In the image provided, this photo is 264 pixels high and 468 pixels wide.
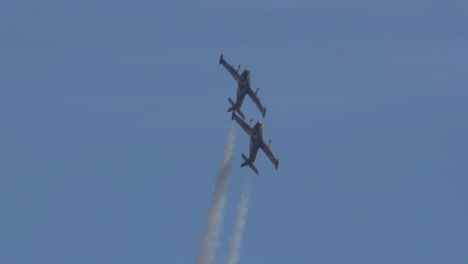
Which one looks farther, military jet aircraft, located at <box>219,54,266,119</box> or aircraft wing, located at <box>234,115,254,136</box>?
military jet aircraft, located at <box>219,54,266,119</box>

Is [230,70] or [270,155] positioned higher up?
[230,70]

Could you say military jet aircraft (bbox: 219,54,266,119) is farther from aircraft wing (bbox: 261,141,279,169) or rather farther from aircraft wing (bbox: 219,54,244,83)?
aircraft wing (bbox: 261,141,279,169)

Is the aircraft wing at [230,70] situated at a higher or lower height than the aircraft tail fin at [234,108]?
higher

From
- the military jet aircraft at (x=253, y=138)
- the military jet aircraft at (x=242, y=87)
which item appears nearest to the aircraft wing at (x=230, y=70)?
the military jet aircraft at (x=242, y=87)

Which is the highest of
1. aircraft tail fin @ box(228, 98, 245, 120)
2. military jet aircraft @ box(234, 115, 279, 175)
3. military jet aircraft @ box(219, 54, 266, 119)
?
military jet aircraft @ box(219, 54, 266, 119)

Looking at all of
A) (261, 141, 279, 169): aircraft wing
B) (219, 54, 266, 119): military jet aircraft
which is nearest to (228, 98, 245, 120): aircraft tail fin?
(219, 54, 266, 119): military jet aircraft

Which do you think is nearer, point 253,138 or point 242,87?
point 253,138

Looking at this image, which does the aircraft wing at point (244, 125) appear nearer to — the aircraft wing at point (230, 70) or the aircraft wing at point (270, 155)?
the aircraft wing at point (270, 155)

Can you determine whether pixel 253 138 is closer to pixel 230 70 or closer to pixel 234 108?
pixel 234 108

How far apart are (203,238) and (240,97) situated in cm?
2862

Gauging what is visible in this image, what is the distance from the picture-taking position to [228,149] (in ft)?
484

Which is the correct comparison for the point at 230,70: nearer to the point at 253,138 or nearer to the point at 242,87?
the point at 242,87

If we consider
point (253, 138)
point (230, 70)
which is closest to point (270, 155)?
point (253, 138)

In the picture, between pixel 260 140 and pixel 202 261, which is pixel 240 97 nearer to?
pixel 260 140
